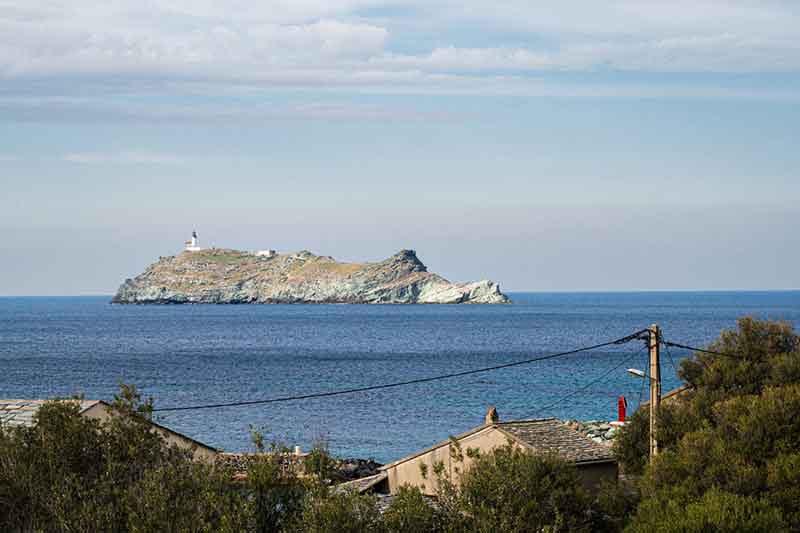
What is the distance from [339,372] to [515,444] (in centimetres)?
6768

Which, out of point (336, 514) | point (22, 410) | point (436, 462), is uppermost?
point (22, 410)

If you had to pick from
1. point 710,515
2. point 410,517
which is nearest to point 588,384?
point 710,515

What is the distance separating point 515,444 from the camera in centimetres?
2458

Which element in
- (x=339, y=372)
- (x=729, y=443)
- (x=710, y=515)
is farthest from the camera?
(x=339, y=372)

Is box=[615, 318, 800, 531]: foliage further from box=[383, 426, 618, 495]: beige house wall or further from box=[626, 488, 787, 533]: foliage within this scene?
box=[383, 426, 618, 495]: beige house wall

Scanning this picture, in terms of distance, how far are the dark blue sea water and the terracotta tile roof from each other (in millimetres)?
21067

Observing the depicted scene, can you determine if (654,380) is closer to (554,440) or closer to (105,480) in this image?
(554,440)

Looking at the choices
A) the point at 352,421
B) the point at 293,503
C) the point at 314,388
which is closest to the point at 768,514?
the point at 293,503

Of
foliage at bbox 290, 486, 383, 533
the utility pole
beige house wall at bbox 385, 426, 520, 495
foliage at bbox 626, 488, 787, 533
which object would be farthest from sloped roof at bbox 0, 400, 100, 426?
foliage at bbox 626, 488, 787, 533

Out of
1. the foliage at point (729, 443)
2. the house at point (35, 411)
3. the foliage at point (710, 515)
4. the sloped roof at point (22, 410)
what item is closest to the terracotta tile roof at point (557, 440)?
the foliage at point (729, 443)

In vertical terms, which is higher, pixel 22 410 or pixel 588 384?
pixel 22 410

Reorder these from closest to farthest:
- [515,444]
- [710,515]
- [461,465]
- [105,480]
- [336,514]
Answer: [336,514]
[710,515]
[105,480]
[515,444]
[461,465]

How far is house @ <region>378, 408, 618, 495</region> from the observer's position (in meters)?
24.7

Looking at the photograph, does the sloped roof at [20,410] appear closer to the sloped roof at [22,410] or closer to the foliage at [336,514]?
the sloped roof at [22,410]
